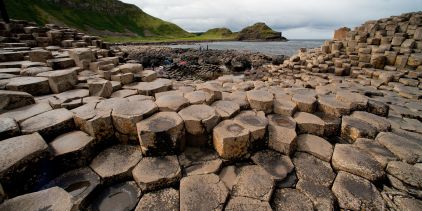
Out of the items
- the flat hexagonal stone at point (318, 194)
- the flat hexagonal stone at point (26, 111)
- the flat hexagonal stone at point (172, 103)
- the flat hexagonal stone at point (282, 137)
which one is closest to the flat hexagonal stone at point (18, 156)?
the flat hexagonal stone at point (26, 111)

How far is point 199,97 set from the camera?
11.8ft

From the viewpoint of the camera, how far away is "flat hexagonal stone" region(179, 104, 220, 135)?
2828mm

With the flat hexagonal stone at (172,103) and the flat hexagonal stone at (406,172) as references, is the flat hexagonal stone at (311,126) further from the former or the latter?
the flat hexagonal stone at (172,103)

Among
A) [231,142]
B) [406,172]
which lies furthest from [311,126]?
[231,142]

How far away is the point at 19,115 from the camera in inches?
110

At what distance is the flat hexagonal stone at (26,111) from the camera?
2751mm

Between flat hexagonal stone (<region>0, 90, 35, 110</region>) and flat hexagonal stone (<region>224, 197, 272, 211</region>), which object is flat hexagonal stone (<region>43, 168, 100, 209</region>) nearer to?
flat hexagonal stone (<region>224, 197, 272, 211</region>)

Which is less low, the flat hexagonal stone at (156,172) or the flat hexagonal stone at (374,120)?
the flat hexagonal stone at (374,120)

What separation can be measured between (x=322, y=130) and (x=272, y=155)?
1.14 meters

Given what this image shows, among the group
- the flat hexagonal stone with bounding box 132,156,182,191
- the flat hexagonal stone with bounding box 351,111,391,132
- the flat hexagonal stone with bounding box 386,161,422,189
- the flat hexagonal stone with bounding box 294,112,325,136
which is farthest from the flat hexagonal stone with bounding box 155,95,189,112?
the flat hexagonal stone with bounding box 351,111,391,132

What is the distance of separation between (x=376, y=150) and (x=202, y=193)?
2643 mm

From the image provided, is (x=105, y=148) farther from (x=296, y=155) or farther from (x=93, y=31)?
(x=93, y=31)

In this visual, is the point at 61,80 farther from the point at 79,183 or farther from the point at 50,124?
the point at 79,183

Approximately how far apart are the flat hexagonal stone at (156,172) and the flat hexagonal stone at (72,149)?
2.23 ft
